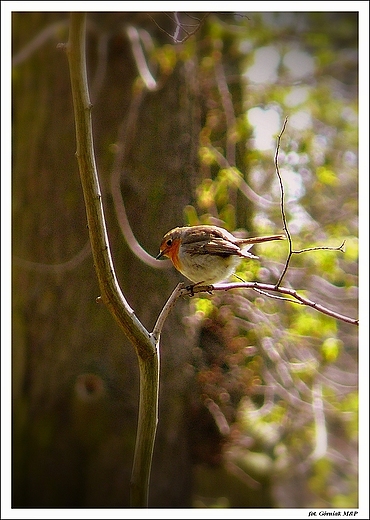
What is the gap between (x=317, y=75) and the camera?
4.27 feet

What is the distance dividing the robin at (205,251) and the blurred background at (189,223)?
0.05 m

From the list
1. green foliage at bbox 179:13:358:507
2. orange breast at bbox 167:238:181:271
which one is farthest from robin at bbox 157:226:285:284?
green foliage at bbox 179:13:358:507

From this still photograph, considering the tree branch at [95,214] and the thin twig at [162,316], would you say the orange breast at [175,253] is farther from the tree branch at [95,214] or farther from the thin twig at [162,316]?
the tree branch at [95,214]

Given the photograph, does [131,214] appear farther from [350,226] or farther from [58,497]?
[58,497]

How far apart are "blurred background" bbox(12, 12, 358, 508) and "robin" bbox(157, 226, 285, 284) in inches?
1.8

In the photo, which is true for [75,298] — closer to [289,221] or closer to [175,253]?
[175,253]

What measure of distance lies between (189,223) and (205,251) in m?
0.08

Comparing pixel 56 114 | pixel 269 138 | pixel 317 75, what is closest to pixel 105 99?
pixel 56 114

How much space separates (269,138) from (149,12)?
417 mm

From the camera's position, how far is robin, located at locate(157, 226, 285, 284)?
3.43 feet

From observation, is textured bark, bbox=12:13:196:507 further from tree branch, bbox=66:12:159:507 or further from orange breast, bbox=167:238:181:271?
tree branch, bbox=66:12:159:507

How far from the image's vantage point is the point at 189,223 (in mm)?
1092

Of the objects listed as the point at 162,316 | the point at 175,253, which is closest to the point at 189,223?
the point at 175,253

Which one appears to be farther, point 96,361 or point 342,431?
point 342,431
